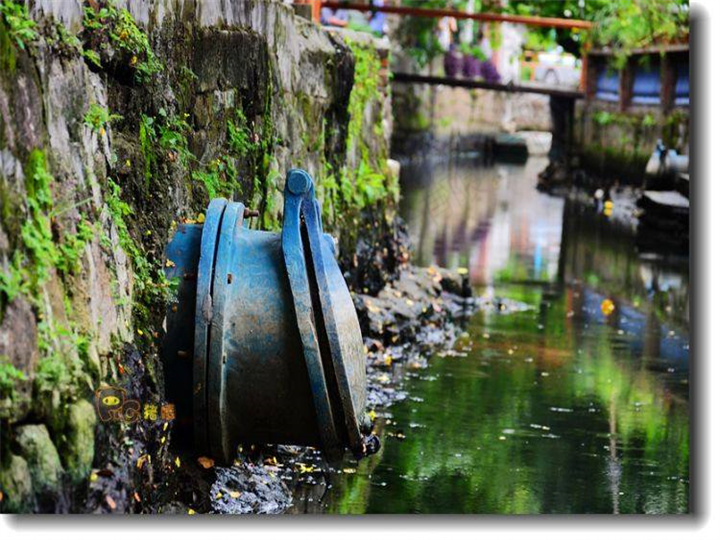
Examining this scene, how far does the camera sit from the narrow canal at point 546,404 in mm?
5133

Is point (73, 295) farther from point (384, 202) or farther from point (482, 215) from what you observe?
point (482, 215)

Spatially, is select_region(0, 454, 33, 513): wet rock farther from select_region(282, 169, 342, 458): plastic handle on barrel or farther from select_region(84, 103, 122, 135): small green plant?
select_region(282, 169, 342, 458): plastic handle on barrel

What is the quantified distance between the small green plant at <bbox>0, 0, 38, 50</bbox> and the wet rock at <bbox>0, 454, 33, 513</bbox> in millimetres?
1007

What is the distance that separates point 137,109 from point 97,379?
3.29ft

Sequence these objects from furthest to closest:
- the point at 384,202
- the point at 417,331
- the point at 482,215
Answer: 1. the point at 482,215
2. the point at 384,202
3. the point at 417,331

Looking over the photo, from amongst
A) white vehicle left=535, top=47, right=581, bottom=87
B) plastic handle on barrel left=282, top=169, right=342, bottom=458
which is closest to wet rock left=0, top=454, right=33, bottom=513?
plastic handle on barrel left=282, top=169, right=342, bottom=458

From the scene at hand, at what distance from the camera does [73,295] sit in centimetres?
364

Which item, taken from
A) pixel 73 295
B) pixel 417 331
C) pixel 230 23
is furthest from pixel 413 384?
pixel 73 295

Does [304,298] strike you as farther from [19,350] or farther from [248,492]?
[19,350]

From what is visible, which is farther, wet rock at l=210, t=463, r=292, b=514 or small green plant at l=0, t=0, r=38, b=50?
wet rock at l=210, t=463, r=292, b=514

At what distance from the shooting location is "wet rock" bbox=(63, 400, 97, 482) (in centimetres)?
352

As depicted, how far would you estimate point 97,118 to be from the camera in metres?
3.96

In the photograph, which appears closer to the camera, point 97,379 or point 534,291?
point 97,379

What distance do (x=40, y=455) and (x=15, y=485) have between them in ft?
0.37
